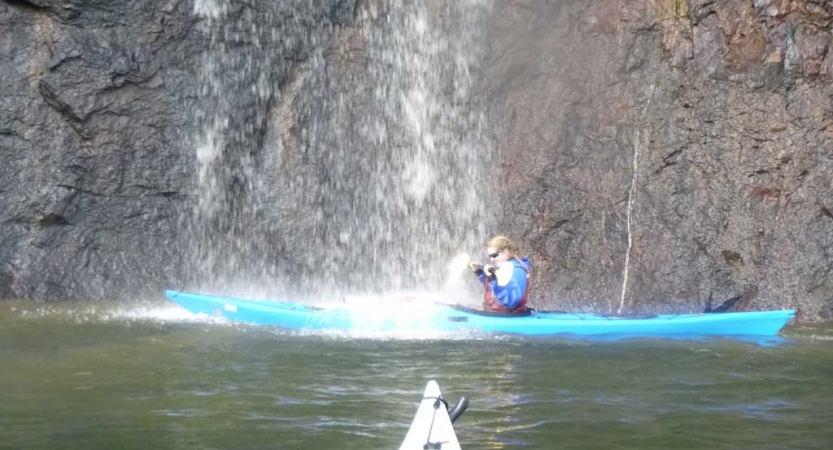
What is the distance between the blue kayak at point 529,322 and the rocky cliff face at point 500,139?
1711 mm

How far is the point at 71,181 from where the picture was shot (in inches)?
430

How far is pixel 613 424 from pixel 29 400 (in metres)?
3.15

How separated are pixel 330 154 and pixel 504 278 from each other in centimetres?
342

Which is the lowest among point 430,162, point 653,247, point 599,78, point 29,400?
point 29,400

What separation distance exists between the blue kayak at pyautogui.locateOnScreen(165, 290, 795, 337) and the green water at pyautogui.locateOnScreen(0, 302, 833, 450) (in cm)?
27

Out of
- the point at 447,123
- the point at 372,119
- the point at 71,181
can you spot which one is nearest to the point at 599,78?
the point at 447,123

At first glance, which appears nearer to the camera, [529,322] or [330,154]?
[529,322]

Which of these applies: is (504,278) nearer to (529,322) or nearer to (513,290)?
(513,290)

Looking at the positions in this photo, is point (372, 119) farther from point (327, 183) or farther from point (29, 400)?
point (29, 400)

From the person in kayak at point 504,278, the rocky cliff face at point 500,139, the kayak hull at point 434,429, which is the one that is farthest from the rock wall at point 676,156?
the kayak hull at point 434,429

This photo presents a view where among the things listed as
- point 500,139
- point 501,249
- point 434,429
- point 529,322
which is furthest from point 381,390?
point 500,139

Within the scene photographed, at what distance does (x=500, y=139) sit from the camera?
11.3m

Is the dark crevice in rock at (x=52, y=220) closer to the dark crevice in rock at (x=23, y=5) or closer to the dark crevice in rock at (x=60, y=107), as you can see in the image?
the dark crevice in rock at (x=60, y=107)

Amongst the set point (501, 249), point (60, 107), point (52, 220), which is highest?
point (60, 107)
